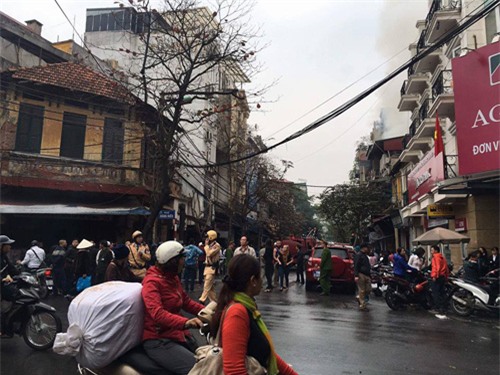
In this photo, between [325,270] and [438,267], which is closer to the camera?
[438,267]

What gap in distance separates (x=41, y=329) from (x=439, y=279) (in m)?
9.48

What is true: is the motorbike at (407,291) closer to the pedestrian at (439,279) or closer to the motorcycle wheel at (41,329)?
the pedestrian at (439,279)

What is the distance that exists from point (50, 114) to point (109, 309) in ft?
60.7

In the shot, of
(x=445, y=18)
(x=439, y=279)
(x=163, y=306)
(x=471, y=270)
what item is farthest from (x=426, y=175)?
(x=163, y=306)

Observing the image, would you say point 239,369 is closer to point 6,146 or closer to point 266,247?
point 266,247

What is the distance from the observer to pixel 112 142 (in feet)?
66.1

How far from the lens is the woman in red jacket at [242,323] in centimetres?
221

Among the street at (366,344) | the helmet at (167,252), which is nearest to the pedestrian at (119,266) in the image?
the street at (366,344)

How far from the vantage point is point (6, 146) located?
58.9ft

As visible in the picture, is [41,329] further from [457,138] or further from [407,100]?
[407,100]

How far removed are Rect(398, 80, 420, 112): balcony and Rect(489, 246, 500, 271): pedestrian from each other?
16353mm

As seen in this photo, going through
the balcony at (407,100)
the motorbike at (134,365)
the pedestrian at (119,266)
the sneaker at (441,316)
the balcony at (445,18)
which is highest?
the balcony at (445,18)

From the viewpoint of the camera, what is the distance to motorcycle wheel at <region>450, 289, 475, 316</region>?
1035 cm

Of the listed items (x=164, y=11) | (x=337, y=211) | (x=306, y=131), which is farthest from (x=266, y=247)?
(x=337, y=211)
